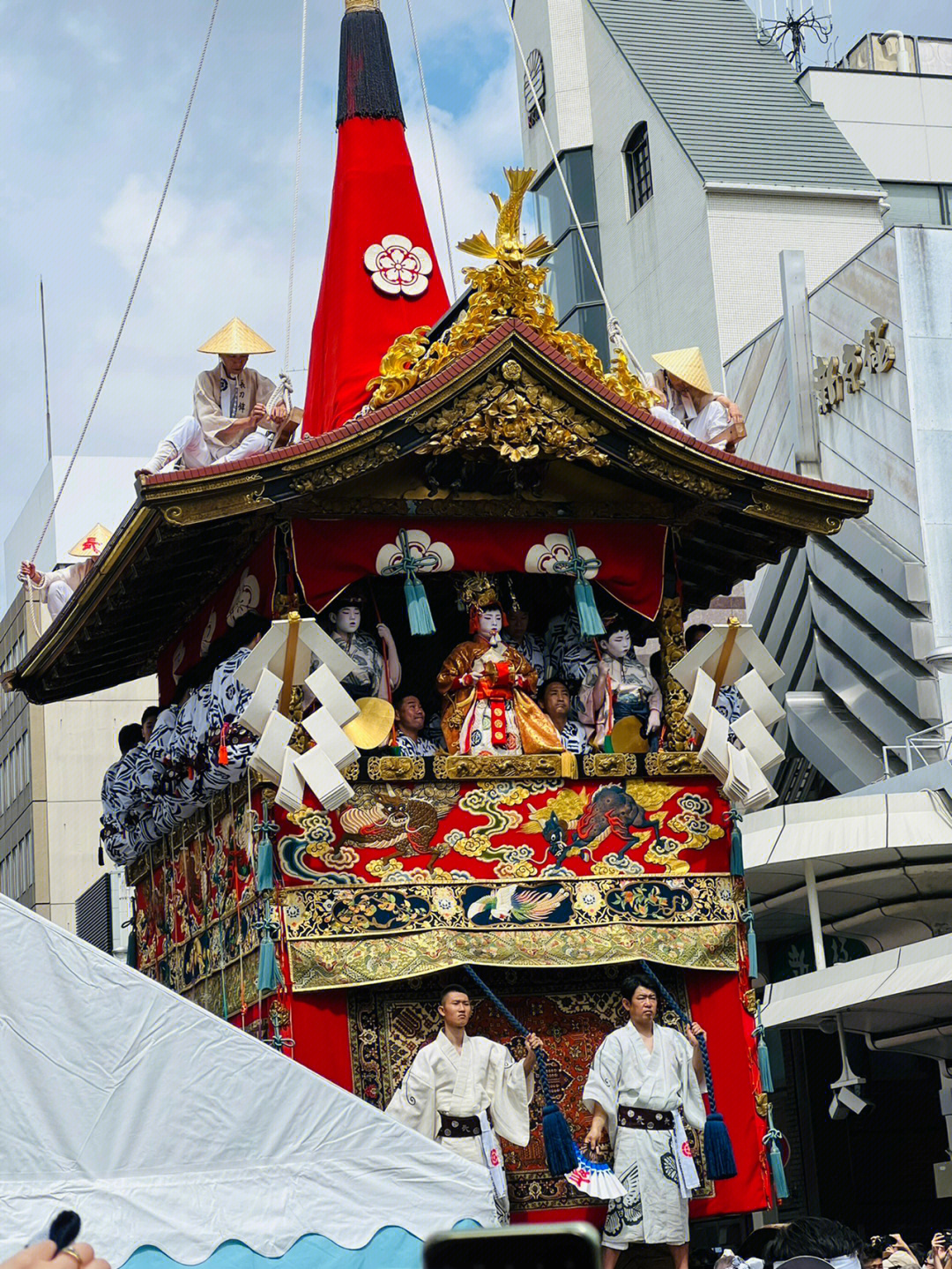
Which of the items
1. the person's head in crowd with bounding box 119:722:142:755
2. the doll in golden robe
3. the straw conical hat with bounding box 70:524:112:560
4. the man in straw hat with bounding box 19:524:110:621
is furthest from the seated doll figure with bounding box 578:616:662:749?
the straw conical hat with bounding box 70:524:112:560

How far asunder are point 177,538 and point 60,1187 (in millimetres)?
5390

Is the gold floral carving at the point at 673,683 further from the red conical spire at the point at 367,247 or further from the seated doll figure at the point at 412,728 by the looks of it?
the red conical spire at the point at 367,247

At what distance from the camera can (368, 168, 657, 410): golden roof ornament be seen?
443 inches

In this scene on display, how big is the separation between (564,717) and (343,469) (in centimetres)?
220

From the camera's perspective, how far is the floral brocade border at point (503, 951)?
10.6 meters

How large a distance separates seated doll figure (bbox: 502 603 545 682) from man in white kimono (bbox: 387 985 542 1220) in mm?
2507

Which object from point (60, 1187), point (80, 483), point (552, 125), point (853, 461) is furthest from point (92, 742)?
point (60, 1187)

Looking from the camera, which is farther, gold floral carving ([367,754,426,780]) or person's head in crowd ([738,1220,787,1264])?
gold floral carving ([367,754,426,780])

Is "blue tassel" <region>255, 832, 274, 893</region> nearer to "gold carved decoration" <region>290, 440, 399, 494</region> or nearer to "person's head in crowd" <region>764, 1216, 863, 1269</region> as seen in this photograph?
"gold carved decoration" <region>290, 440, 399, 494</region>

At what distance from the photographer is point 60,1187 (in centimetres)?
665

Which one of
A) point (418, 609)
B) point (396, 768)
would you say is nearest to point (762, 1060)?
point (396, 768)

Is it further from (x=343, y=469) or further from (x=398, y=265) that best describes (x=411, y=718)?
(x=398, y=265)

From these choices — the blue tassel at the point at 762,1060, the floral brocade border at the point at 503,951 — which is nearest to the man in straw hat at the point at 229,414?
the floral brocade border at the point at 503,951

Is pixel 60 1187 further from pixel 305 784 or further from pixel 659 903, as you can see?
pixel 659 903
